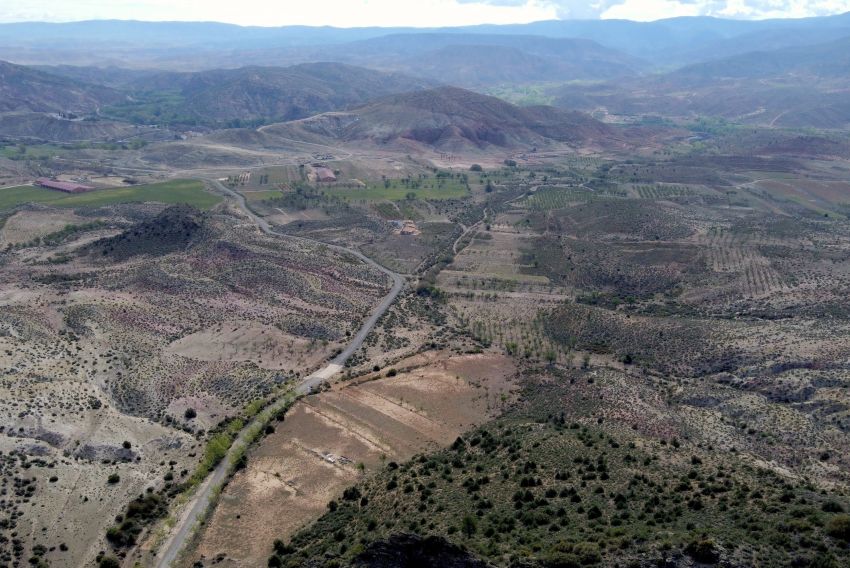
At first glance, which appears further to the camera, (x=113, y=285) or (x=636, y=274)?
(x=636, y=274)

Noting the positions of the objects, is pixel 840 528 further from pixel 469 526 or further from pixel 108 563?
pixel 108 563

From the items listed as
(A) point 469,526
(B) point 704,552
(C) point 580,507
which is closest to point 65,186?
(A) point 469,526

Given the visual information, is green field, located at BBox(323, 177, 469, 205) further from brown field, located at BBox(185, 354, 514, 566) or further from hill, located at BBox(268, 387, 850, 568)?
hill, located at BBox(268, 387, 850, 568)

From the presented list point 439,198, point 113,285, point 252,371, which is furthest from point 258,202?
point 252,371

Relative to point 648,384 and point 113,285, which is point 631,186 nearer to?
point 648,384

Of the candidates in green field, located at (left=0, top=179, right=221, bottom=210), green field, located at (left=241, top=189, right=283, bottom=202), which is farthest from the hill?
green field, located at (left=0, top=179, right=221, bottom=210)

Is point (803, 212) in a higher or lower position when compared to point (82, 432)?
higher
